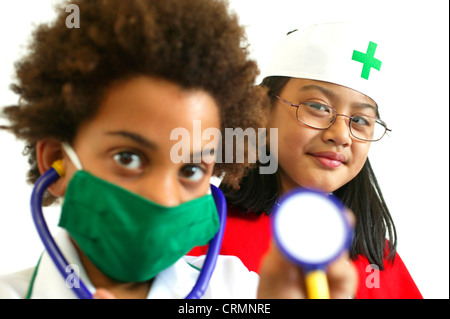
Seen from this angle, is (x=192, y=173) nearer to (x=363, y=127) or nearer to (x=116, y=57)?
(x=116, y=57)

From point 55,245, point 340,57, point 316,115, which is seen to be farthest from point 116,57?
point 340,57

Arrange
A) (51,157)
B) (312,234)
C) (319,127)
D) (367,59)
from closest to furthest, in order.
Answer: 1. (312,234)
2. (51,157)
3. (319,127)
4. (367,59)

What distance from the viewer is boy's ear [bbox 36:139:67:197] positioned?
38.9 inches

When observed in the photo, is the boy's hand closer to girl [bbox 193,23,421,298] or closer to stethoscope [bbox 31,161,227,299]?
stethoscope [bbox 31,161,227,299]

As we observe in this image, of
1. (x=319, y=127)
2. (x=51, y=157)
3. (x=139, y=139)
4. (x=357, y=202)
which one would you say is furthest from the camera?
(x=357, y=202)

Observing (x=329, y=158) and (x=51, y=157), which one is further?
(x=329, y=158)

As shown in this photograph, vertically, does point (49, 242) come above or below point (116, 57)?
below

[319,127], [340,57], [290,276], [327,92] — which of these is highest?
[340,57]

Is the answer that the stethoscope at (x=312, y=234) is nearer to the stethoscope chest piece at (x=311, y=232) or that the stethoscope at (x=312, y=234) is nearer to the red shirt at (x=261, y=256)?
the stethoscope chest piece at (x=311, y=232)

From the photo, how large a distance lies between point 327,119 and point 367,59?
9.7 inches

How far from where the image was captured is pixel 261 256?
151 centimetres

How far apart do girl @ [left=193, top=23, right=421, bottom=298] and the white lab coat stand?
35cm

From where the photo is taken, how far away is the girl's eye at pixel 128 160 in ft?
2.98
